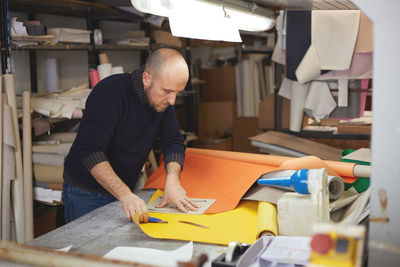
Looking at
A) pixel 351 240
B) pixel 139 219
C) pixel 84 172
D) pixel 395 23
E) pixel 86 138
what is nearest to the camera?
pixel 351 240

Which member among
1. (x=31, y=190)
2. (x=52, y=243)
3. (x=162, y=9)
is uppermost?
(x=162, y=9)

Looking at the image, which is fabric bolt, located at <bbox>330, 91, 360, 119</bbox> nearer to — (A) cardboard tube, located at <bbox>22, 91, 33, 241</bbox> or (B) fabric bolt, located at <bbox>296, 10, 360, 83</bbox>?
(B) fabric bolt, located at <bbox>296, 10, 360, 83</bbox>

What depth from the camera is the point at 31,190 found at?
10.5 feet

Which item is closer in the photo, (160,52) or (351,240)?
(351,240)

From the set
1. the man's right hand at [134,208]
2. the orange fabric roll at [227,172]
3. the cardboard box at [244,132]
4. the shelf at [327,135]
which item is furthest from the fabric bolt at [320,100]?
the cardboard box at [244,132]

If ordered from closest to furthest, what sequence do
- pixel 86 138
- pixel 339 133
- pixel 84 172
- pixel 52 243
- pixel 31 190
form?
pixel 52 243
pixel 86 138
pixel 84 172
pixel 31 190
pixel 339 133

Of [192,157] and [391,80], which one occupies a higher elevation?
[391,80]

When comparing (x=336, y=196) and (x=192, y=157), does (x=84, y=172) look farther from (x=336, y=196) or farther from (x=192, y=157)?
(x=336, y=196)

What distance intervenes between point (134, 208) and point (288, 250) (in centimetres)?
73

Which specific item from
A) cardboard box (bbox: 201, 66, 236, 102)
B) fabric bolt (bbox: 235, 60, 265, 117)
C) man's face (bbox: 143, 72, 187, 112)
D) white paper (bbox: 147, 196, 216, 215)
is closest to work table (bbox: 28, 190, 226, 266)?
white paper (bbox: 147, 196, 216, 215)

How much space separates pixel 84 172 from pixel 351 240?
6.20ft

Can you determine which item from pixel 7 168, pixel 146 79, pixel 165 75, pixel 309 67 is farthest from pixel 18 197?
pixel 309 67

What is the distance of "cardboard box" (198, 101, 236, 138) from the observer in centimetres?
612

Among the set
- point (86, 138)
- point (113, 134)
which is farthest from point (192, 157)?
point (86, 138)
